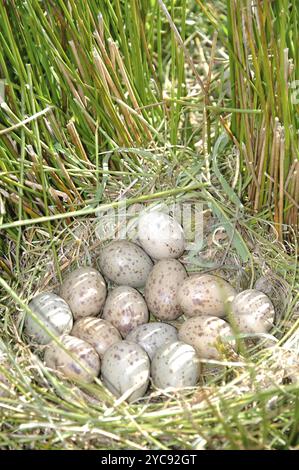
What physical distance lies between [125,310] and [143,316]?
0.14ft

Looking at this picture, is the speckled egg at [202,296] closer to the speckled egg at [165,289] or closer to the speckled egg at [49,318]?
the speckled egg at [165,289]

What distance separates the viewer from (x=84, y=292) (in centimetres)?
135

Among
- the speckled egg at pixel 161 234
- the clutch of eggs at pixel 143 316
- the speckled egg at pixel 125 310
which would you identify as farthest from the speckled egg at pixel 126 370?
the speckled egg at pixel 161 234

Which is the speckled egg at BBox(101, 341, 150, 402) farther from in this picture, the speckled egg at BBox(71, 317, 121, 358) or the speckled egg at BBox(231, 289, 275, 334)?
the speckled egg at BBox(231, 289, 275, 334)

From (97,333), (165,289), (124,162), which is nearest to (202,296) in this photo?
(165,289)

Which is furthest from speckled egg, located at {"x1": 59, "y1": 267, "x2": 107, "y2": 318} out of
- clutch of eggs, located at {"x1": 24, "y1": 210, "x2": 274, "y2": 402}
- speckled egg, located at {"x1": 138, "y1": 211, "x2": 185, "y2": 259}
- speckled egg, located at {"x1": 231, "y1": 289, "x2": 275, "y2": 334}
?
speckled egg, located at {"x1": 231, "y1": 289, "x2": 275, "y2": 334}

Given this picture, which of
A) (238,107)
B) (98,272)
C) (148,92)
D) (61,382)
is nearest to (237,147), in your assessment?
(238,107)

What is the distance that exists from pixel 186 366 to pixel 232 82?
0.55 meters

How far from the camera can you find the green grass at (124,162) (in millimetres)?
1168

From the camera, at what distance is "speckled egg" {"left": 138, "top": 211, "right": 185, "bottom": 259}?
1.38 metres

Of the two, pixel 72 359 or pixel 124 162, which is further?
pixel 124 162

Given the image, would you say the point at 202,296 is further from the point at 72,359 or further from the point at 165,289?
the point at 72,359

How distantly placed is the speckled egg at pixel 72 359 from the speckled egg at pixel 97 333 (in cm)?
3

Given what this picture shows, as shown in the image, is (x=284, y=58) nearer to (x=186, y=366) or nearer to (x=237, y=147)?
(x=237, y=147)
